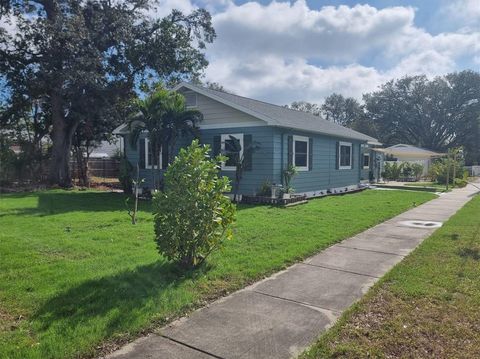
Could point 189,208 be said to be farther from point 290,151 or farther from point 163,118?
point 290,151

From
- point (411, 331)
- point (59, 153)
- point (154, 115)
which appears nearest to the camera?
point (411, 331)

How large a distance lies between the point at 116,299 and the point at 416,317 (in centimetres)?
295

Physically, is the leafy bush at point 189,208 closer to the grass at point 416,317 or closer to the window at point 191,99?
the grass at point 416,317

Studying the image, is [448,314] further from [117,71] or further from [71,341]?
[117,71]

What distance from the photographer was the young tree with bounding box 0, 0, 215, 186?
52.8 ft

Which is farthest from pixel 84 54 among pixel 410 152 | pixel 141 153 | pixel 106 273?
pixel 410 152

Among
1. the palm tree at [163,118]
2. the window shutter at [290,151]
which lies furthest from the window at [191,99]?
the window shutter at [290,151]

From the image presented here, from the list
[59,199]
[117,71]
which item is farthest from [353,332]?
[117,71]

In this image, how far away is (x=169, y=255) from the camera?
15.7 feet

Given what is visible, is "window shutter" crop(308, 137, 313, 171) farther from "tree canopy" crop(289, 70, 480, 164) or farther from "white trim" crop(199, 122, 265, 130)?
"tree canopy" crop(289, 70, 480, 164)

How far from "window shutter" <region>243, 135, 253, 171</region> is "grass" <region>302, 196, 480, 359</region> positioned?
24.9 ft

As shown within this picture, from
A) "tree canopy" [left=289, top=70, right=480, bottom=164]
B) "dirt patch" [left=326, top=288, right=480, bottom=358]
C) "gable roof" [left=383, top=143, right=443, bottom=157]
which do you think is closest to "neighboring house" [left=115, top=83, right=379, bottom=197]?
"dirt patch" [left=326, top=288, right=480, bottom=358]

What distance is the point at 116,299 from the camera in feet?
13.1

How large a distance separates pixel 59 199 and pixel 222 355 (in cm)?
1177
